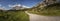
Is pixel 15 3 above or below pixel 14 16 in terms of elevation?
above

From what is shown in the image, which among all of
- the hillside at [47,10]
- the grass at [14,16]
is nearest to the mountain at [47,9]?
the hillside at [47,10]

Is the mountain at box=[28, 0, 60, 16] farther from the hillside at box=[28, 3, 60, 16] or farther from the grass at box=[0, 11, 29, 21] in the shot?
the grass at box=[0, 11, 29, 21]

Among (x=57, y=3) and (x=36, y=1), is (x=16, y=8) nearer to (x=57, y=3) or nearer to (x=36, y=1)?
(x=36, y=1)

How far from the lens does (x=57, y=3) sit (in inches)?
43.2

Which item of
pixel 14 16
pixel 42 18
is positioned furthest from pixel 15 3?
pixel 42 18

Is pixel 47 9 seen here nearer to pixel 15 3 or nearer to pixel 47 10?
pixel 47 10

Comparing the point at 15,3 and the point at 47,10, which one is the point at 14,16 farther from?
the point at 47,10

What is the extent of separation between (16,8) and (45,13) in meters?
0.32

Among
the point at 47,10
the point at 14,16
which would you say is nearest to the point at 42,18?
the point at 47,10

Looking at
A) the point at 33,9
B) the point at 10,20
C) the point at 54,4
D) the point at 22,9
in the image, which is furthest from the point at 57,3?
the point at 10,20

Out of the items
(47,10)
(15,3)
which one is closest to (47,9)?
(47,10)

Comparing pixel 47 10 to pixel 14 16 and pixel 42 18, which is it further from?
pixel 14 16

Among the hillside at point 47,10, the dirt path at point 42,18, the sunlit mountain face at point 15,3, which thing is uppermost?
the sunlit mountain face at point 15,3

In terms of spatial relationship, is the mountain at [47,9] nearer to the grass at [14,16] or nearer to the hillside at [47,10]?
the hillside at [47,10]
